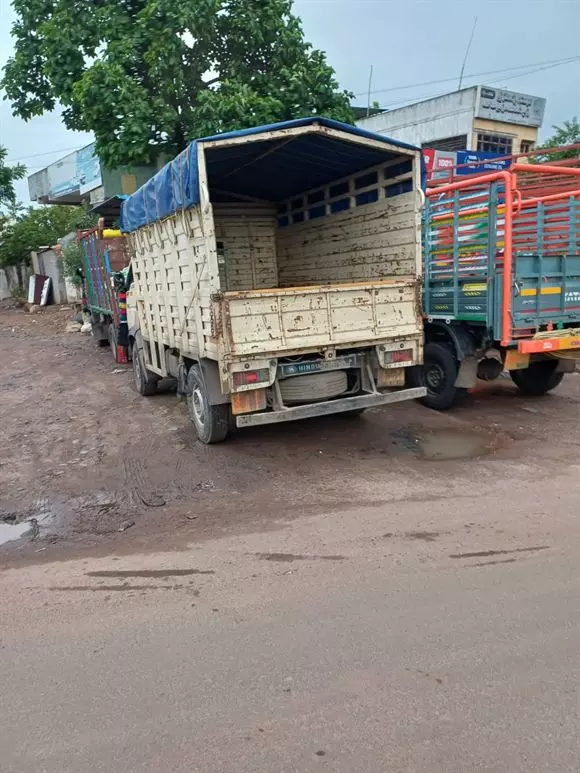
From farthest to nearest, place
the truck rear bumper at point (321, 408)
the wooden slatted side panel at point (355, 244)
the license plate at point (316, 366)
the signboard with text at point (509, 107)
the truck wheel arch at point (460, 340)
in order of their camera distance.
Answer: the signboard with text at point (509, 107)
the truck wheel arch at point (460, 340)
the wooden slatted side panel at point (355, 244)
the license plate at point (316, 366)
the truck rear bumper at point (321, 408)

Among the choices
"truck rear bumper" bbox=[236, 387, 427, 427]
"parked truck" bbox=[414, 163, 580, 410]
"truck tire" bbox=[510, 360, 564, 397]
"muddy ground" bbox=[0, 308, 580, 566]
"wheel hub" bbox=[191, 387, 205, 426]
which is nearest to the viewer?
"muddy ground" bbox=[0, 308, 580, 566]

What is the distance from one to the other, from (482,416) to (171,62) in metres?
8.92

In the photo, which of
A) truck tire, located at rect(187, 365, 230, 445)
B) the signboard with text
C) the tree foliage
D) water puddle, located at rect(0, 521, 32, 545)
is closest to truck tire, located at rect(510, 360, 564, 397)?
truck tire, located at rect(187, 365, 230, 445)

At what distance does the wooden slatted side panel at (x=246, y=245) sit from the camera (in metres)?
9.94

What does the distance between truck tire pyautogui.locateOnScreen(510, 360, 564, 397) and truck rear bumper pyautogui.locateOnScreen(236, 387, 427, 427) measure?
281cm

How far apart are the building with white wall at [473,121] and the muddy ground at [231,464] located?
1355 cm

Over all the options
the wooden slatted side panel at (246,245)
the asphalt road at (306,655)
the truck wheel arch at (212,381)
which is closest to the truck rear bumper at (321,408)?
the truck wheel arch at (212,381)

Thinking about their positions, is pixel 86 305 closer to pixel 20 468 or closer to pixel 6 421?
pixel 6 421

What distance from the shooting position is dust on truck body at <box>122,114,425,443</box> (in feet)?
17.9

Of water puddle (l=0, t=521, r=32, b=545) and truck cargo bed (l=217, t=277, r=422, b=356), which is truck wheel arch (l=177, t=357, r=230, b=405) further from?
water puddle (l=0, t=521, r=32, b=545)

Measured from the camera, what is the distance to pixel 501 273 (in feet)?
21.2

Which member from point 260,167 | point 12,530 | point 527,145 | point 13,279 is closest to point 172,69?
point 260,167

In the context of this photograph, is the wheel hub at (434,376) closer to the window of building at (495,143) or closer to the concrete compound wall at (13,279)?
the window of building at (495,143)

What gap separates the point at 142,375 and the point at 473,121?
51.0 feet
